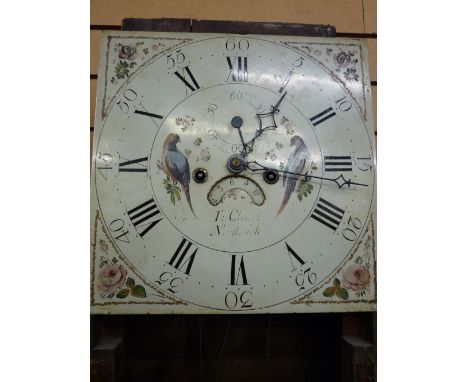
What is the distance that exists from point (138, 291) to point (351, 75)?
2.46ft

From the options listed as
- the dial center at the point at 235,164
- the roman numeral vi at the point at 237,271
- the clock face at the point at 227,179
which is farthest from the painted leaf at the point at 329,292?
the dial center at the point at 235,164

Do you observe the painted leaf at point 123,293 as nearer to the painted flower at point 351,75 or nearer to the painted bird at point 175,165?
the painted bird at point 175,165

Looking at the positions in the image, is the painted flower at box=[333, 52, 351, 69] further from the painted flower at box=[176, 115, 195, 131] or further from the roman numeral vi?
the roman numeral vi

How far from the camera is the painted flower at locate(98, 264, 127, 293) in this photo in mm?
1116

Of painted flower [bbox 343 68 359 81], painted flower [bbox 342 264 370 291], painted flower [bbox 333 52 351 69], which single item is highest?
painted flower [bbox 333 52 351 69]

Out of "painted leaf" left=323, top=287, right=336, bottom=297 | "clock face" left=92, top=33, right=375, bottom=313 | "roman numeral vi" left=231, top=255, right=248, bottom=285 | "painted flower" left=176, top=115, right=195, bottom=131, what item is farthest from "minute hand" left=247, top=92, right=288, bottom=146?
"painted leaf" left=323, top=287, right=336, bottom=297

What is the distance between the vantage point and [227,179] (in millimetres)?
1177

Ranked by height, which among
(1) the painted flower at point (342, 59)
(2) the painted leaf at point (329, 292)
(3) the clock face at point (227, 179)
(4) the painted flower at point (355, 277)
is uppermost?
(1) the painted flower at point (342, 59)

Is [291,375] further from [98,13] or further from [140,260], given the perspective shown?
[98,13]

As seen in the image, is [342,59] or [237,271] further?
[342,59]

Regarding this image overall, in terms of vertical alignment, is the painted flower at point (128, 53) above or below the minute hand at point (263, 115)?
above

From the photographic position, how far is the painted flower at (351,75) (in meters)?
1.25

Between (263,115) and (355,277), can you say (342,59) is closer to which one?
(263,115)

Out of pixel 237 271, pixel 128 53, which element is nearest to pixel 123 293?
pixel 237 271
